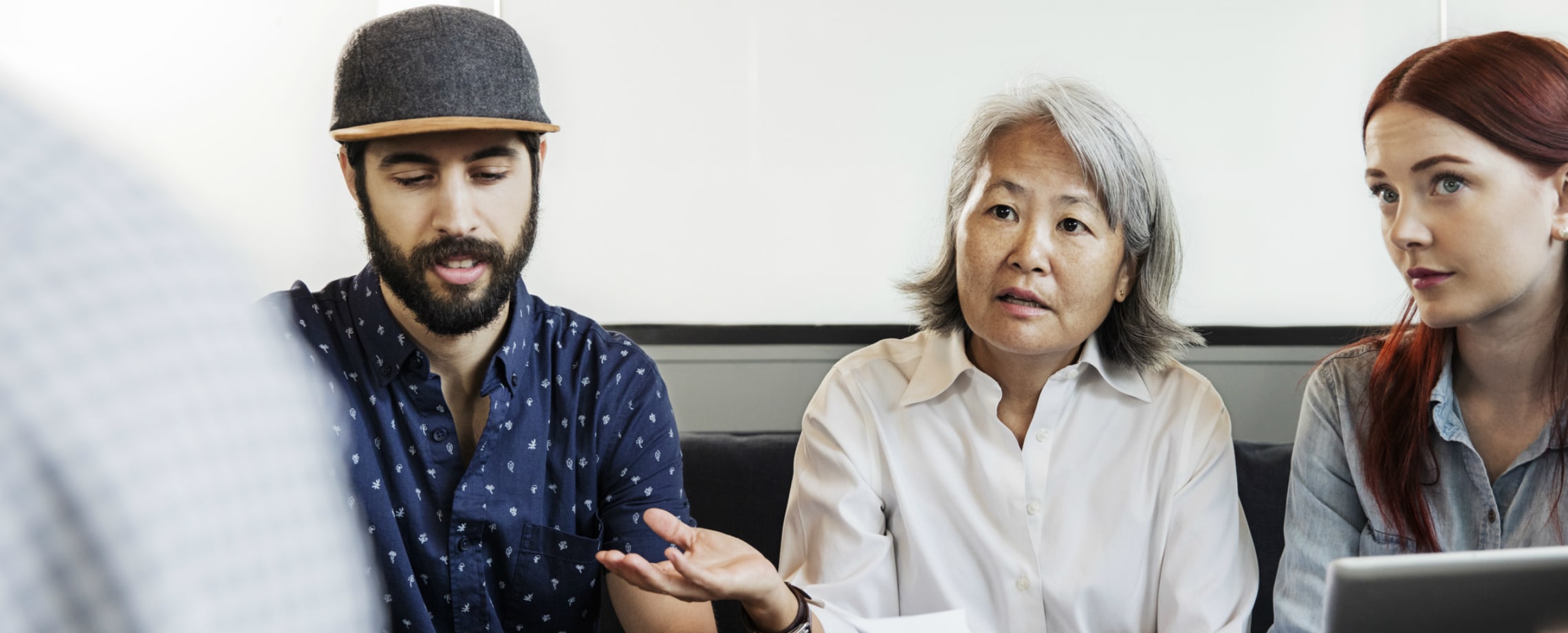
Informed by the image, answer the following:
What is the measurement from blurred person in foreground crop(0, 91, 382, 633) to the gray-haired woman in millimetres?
1279

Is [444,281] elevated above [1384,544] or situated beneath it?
elevated above

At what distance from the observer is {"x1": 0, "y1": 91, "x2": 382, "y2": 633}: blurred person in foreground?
7.9 inches

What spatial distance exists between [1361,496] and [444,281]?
123cm

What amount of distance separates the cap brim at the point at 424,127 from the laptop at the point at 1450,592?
105 cm

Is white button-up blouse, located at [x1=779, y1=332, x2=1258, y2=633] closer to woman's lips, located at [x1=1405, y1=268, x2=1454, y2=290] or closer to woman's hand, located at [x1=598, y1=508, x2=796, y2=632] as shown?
woman's hand, located at [x1=598, y1=508, x2=796, y2=632]

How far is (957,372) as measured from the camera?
63.8 inches

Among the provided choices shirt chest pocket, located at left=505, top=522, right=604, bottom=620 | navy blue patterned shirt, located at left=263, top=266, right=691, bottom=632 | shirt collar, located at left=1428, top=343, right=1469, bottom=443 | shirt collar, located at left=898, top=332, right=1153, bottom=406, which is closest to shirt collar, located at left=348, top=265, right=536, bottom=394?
navy blue patterned shirt, located at left=263, top=266, right=691, bottom=632

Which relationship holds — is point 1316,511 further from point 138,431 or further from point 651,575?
point 138,431

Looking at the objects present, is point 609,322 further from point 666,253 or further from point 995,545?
point 995,545

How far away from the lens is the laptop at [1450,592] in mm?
891

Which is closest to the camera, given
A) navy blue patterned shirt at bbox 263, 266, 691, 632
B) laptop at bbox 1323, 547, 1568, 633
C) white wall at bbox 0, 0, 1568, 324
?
laptop at bbox 1323, 547, 1568, 633

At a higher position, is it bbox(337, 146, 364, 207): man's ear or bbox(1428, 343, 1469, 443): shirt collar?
bbox(337, 146, 364, 207): man's ear

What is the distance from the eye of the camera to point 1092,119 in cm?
154

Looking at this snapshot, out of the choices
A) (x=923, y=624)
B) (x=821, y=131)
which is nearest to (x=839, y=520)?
(x=923, y=624)
